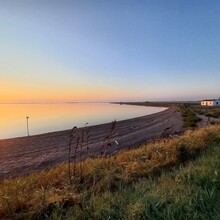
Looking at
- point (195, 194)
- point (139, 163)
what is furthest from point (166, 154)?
point (195, 194)

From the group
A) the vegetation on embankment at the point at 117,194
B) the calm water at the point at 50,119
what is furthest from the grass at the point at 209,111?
the vegetation on embankment at the point at 117,194

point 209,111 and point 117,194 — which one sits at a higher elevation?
point 117,194

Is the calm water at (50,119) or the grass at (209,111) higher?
the grass at (209,111)

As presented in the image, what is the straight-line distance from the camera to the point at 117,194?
15.5 ft

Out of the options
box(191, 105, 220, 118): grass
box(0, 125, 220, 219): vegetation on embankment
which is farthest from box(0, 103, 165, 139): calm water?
box(0, 125, 220, 219): vegetation on embankment

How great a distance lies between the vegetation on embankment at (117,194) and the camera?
3.99m

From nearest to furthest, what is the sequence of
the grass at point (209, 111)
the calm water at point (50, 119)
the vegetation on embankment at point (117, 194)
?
1. the vegetation on embankment at point (117, 194)
2. the calm water at point (50, 119)
3. the grass at point (209, 111)

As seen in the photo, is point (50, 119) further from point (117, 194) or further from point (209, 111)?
point (117, 194)

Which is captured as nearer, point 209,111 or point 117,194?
point 117,194

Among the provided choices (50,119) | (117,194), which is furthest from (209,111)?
(117,194)

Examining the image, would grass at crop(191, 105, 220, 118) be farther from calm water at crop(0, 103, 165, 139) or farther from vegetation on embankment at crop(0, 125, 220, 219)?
vegetation on embankment at crop(0, 125, 220, 219)

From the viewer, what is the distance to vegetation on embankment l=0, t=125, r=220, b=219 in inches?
157

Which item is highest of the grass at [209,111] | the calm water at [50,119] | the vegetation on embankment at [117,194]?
the vegetation on embankment at [117,194]

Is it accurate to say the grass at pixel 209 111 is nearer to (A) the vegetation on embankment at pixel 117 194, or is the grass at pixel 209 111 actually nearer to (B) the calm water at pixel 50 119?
(B) the calm water at pixel 50 119
